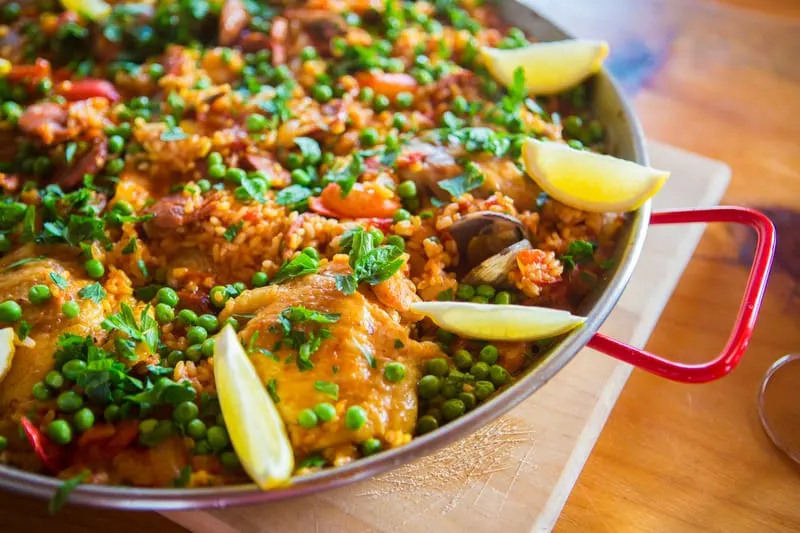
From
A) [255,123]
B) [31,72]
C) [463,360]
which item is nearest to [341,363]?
[463,360]

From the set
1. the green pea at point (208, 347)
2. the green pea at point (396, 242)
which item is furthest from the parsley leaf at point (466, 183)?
the green pea at point (208, 347)

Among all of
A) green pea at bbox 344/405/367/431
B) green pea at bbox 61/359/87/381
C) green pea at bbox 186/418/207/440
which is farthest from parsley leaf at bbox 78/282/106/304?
green pea at bbox 344/405/367/431

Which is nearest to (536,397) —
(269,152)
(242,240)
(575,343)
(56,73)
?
(575,343)

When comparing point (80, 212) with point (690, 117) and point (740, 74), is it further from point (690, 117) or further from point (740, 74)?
point (740, 74)

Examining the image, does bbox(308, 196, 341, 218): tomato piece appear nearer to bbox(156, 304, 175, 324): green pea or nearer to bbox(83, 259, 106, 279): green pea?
bbox(156, 304, 175, 324): green pea

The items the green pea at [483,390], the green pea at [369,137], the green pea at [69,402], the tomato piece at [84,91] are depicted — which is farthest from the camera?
the tomato piece at [84,91]

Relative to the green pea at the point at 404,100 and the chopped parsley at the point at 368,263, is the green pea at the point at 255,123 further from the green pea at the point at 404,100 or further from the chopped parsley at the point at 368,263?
the chopped parsley at the point at 368,263
